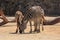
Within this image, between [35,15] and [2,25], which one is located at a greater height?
[35,15]

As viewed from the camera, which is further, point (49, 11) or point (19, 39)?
point (49, 11)

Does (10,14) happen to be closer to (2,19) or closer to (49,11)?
(49,11)

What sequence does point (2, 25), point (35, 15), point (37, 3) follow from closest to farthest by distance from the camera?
point (35, 15) → point (2, 25) → point (37, 3)

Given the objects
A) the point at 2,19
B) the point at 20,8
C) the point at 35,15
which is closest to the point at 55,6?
the point at 20,8

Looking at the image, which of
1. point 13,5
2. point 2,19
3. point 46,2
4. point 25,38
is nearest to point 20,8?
point 13,5

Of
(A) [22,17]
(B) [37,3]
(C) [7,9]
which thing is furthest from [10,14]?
(A) [22,17]

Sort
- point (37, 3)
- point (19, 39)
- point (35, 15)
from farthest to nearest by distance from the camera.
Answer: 1. point (37, 3)
2. point (35, 15)
3. point (19, 39)

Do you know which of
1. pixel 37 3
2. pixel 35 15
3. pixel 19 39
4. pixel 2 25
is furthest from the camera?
pixel 37 3

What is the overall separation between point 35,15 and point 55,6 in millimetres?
6825

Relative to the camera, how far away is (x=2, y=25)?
529 inches

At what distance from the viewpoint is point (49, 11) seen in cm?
1717

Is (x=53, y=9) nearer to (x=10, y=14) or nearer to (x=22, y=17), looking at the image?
(x=10, y=14)

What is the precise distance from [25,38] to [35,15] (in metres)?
1.77

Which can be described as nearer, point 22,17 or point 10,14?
point 22,17
